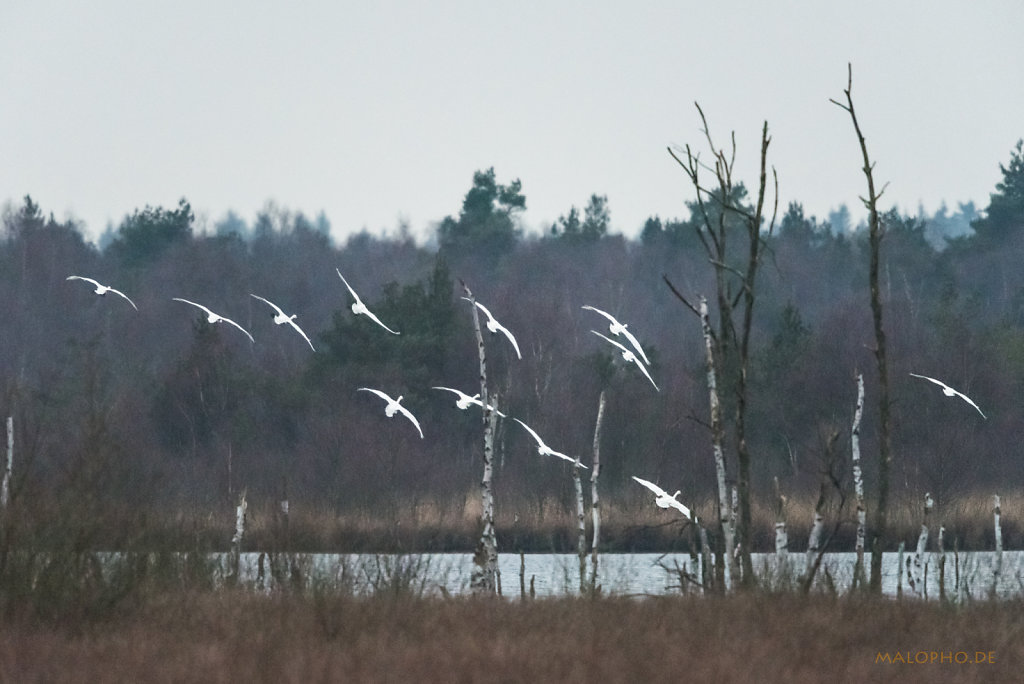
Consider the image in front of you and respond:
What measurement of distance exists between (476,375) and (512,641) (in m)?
33.2

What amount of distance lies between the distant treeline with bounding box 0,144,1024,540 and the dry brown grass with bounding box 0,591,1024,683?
11.4 metres

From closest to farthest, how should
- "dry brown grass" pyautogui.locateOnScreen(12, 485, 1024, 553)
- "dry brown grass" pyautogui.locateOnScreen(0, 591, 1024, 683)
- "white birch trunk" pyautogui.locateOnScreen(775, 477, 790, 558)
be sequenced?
"dry brown grass" pyautogui.locateOnScreen(0, 591, 1024, 683), "white birch trunk" pyautogui.locateOnScreen(775, 477, 790, 558), "dry brown grass" pyautogui.locateOnScreen(12, 485, 1024, 553)

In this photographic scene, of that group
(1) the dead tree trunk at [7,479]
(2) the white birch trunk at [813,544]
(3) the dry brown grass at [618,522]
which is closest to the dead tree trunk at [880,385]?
(2) the white birch trunk at [813,544]

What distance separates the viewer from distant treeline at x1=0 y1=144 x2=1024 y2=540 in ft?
122

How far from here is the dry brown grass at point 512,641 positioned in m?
9.73

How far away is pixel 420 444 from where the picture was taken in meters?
41.1

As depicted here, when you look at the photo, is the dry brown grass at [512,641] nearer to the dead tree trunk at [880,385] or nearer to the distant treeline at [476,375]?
the dead tree trunk at [880,385]

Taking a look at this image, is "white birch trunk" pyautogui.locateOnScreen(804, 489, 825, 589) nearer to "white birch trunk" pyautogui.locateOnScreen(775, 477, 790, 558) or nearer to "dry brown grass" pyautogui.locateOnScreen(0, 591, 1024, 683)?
"white birch trunk" pyautogui.locateOnScreen(775, 477, 790, 558)

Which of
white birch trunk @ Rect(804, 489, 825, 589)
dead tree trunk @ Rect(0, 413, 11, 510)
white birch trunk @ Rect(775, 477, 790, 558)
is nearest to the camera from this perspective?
dead tree trunk @ Rect(0, 413, 11, 510)

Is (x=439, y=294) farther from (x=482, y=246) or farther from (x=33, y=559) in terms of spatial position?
(x=33, y=559)

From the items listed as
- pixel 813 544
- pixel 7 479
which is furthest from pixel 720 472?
pixel 7 479

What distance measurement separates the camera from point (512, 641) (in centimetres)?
1085

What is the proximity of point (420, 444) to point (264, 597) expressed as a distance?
27960mm

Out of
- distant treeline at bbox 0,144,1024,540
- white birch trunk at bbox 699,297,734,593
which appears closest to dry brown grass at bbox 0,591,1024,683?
white birch trunk at bbox 699,297,734,593
